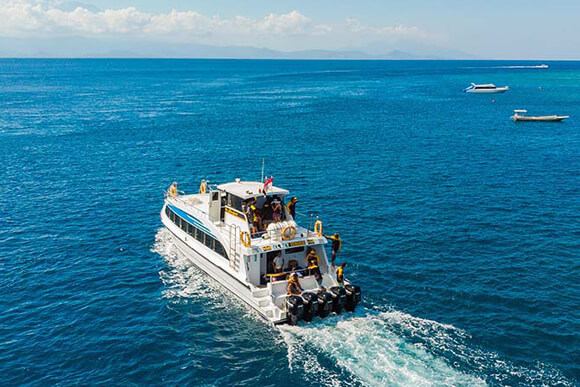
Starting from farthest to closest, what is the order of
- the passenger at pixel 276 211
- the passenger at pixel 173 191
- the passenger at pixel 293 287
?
the passenger at pixel 173 191
the passenger at pixel 276 211
the passenger at pixel 293 287

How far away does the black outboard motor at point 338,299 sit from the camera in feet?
90.3

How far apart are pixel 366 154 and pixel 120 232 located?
39.5 meters

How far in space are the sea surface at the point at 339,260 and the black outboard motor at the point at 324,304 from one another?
74 cm

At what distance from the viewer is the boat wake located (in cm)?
2253

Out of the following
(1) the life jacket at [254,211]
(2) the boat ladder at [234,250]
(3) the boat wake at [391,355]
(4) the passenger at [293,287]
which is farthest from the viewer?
(1) the life jacket at [254,211]

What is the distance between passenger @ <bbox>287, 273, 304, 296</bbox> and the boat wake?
1944 millimetres

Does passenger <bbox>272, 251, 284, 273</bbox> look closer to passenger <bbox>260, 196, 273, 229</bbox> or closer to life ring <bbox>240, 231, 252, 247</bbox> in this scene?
life ring <bbox>240, 231, 252, 247</bbox>

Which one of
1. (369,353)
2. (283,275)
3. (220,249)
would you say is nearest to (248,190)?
(220,249)

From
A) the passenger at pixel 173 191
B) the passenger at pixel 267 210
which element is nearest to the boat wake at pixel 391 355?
the passenger at pixel 267 210

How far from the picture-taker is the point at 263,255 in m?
30.2

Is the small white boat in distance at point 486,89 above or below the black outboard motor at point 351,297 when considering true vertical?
above

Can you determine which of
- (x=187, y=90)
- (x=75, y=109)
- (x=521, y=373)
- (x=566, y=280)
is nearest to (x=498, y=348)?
(x=521, y=373)

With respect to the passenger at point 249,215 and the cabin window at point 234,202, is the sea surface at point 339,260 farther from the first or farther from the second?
the cabin window at point 234,202

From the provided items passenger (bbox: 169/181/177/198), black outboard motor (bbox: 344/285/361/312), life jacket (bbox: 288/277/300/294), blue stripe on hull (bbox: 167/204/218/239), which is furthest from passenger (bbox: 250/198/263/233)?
passenger (bbox: 169/181/177/198)
